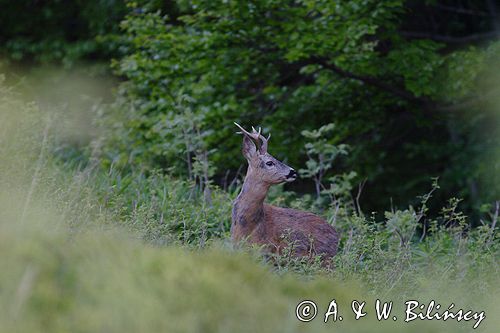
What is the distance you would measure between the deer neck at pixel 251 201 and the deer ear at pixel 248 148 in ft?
0.56

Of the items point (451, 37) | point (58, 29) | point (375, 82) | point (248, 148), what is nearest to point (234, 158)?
point (375, 82)

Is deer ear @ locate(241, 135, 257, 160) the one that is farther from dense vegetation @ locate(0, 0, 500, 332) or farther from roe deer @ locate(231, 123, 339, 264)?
dense vegetation @ locate(0, 0, 500, 332)

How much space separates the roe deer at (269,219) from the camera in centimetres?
693

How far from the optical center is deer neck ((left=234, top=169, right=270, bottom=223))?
7020mm

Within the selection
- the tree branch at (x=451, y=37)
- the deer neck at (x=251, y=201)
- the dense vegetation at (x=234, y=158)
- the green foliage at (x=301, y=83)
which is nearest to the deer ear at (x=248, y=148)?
the deer neck at (x=251, y=201)

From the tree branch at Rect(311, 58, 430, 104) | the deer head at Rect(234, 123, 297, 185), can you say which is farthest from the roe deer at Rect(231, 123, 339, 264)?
the tree branch at Rect(311, 58, 430, 104)

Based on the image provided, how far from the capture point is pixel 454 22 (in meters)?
14.0

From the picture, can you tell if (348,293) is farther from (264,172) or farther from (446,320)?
(264,172)

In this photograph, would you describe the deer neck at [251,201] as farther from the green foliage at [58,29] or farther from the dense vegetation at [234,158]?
the green foliage at [58,29]

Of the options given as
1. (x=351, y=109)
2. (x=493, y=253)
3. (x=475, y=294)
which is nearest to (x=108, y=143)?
(x=351, y=109)

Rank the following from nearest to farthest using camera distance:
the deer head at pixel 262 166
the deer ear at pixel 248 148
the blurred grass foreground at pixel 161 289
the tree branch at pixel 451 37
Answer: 1. the blurred grass foreground at pixel 161 289
2. the deer head at pixel 262 166
3. the deer ear at pixel 248 148
4. the tree branch at pixel 451 37

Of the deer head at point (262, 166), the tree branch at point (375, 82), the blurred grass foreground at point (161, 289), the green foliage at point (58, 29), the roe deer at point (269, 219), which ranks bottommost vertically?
the green foliage at point (58, 29)

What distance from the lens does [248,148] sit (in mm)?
7375

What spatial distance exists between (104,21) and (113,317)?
42.6 feet
